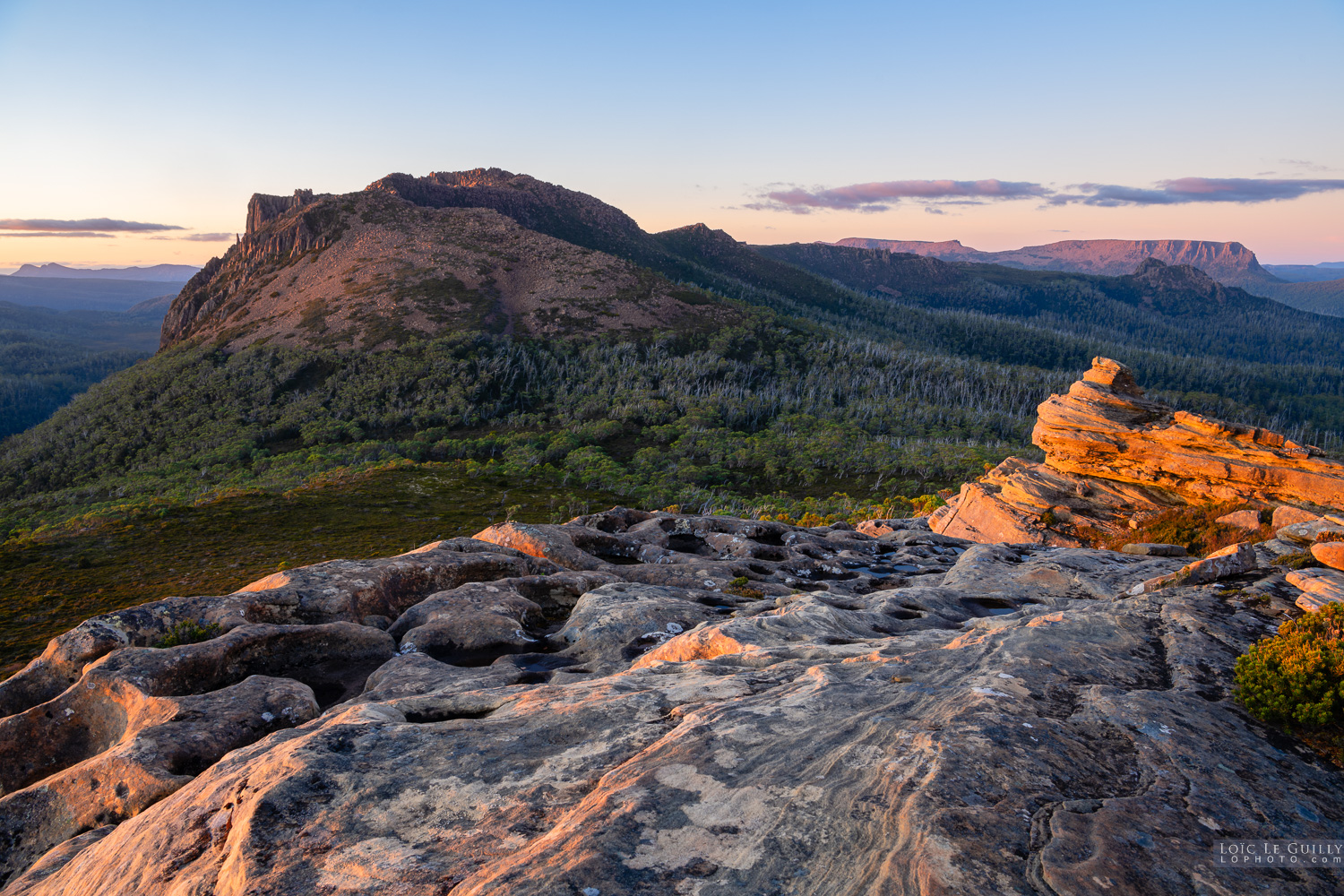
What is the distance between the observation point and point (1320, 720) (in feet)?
27.1

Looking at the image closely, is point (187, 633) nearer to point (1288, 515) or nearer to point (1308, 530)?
point (1308, 530)

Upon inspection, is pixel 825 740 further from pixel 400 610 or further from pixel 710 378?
pixel 710 378

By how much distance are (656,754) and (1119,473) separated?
3645 cm

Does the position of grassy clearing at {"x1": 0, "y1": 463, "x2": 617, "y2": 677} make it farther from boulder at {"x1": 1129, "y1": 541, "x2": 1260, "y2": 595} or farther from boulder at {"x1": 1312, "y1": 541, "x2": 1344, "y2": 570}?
boulder at {"x1": 1312, "y1": 541, "x2": 1344, "y2": 570}

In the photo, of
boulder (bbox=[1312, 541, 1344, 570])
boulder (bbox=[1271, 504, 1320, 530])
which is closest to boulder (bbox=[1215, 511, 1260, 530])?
boulder (bbox=[1271, 504, 1320, 530])

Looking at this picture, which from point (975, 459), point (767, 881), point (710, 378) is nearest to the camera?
point (767, 881)

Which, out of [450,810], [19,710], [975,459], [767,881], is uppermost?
[767,881]

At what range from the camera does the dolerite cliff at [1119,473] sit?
91.3 feet

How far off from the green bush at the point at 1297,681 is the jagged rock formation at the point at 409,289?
502ft

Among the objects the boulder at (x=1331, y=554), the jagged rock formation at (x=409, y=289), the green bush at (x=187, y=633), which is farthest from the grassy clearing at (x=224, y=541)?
the jagged rock formation at (x=409, y=289)

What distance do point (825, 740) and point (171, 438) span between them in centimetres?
13932

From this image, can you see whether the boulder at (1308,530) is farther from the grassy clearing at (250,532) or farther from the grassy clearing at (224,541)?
the grassy clearing at (224,541)

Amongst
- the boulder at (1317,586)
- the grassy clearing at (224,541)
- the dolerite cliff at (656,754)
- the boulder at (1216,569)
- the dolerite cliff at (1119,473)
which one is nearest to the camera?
the dolerite cliff at (656,754)

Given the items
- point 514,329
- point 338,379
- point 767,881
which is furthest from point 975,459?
point 338,379
